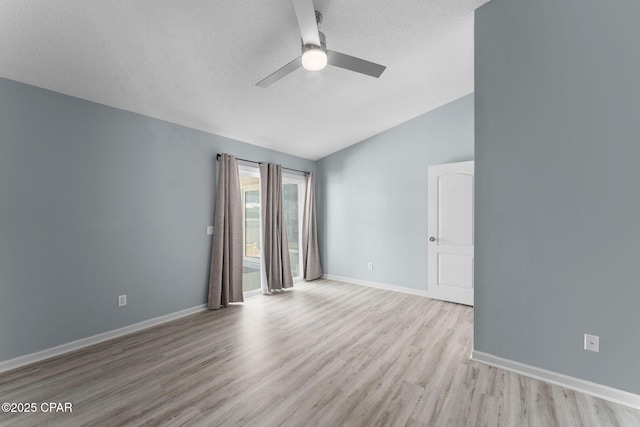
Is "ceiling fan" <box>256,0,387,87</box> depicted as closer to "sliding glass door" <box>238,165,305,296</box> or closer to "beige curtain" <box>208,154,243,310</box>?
"beige curtain" <box>208,154,243,310</box>

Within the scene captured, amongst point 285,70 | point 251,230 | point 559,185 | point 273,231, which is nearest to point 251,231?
point 251,230

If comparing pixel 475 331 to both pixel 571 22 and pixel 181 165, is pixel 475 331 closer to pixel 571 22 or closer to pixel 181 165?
pixel 571 22

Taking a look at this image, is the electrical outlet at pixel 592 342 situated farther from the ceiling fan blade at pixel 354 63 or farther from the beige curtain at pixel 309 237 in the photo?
the beige curtain at pixel 309 237

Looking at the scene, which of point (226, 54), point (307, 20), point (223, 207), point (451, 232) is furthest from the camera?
point (451, 232)

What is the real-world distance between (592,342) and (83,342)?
14.4 feet

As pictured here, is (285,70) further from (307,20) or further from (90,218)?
(90,218)

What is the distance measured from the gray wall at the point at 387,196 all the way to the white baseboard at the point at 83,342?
2.87 m

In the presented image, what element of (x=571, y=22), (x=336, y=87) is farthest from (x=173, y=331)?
(x=571, y=22)

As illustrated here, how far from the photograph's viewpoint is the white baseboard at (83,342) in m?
2.30

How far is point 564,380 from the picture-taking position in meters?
2.04

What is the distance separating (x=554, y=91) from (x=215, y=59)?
2847mm

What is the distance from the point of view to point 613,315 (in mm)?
1915

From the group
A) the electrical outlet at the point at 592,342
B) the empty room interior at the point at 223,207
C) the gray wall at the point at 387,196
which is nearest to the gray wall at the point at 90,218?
the empty room interior at the point at 223,207

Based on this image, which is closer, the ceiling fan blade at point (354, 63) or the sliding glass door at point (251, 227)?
the ceiling fan blade at point (354, 63)
